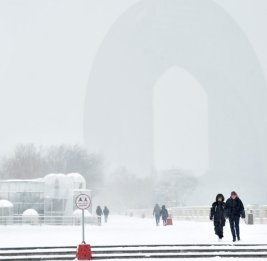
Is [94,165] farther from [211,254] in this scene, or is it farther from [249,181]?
[211,254]

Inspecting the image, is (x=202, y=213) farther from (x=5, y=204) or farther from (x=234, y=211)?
(x=234, y=211)

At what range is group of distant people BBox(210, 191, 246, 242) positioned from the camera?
31.8m

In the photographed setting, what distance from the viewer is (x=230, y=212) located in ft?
105

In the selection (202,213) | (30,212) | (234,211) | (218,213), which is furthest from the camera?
(202,213)

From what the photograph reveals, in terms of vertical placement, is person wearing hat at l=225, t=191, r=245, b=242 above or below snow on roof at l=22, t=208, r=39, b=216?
below

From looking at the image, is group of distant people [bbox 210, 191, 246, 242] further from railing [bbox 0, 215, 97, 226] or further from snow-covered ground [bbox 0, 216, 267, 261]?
railing [bbox 0, 215, 97, 226]

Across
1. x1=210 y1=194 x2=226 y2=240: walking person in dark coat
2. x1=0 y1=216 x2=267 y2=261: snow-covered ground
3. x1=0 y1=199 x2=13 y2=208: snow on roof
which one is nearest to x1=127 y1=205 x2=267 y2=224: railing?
x1=0 y1=216 x2=267 y2=261: snow-covered ground

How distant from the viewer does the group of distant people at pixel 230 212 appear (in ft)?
104

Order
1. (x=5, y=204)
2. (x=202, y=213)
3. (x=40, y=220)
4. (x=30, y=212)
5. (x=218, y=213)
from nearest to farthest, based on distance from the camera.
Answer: (x=218, y=213) < (x=40, y=220) < (x=30, y=212) < (x=5, y=204) < (x=202, y=213)

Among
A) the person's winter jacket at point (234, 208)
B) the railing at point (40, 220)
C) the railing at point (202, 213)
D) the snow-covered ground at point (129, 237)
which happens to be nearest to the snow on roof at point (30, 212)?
the railing at point (40, 220)

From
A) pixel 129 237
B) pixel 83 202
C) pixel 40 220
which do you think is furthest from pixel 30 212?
pixel 83 202

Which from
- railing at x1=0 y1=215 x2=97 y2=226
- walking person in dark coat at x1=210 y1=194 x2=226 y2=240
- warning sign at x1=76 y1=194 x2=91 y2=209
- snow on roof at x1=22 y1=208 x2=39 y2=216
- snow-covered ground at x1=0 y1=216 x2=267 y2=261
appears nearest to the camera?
warning sign at x1=76 y1=194 x2=91 y2=209

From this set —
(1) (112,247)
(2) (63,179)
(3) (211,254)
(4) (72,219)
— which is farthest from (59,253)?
(2) (63,179)

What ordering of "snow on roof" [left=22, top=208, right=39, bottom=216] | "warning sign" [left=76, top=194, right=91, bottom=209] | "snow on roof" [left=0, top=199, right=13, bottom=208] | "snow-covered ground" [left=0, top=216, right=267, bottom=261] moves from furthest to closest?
"snow on roof" [left=0, top=199, right=13, bottom=208]
"snow on roof" [left=22, top=208, right=39, bottom=216]
"snow-covered ground" [left=0, top=216, right=267, bottom=261]
"warning sign" [left=76, top=194, right=91, bottom=209]
